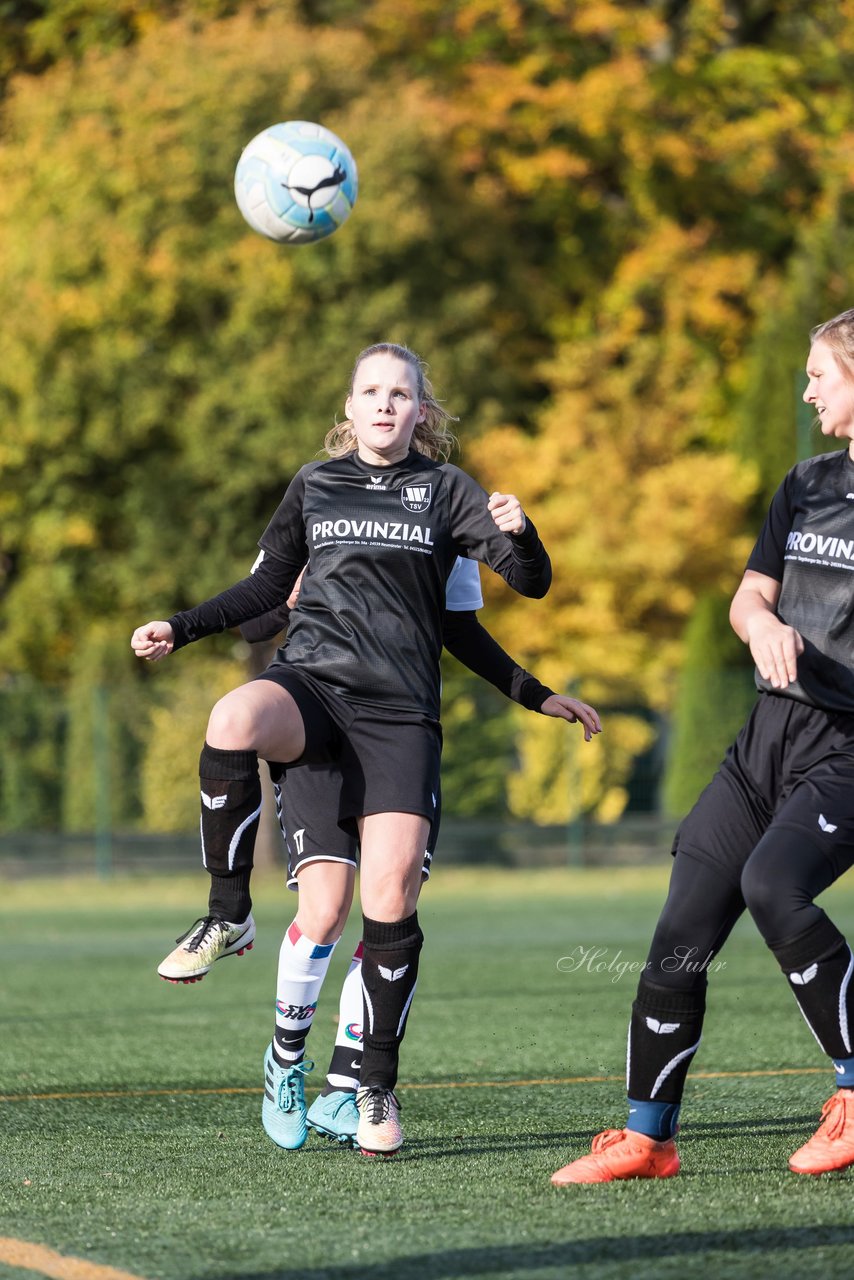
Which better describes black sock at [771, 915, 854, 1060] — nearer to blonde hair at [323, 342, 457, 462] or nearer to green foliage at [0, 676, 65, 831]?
blonde hair at [323, 342, 457, 462]

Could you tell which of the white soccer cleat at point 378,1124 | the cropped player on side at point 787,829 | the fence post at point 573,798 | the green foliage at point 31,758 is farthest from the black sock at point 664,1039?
the green foliage at point 31,758

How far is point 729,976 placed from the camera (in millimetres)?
11086

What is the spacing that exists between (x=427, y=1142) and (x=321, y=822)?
977 mm

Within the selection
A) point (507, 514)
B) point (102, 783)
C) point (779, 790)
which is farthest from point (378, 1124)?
point (102, 783)

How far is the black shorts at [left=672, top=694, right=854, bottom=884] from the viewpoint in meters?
4.58

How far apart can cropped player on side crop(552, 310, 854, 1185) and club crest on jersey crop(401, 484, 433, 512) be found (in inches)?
39.4

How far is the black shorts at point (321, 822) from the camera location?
212 inches

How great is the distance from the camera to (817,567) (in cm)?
476

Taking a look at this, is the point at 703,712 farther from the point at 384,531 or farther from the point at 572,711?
the point at 384,531

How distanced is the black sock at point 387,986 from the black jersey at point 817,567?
1.30m

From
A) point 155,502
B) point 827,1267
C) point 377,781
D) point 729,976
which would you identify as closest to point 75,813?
point 155,502

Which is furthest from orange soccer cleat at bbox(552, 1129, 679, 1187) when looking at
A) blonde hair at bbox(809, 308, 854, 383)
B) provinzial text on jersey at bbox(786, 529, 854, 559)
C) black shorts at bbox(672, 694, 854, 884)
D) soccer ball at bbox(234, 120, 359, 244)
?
soccer ball at bbox(234, 120, 359, 244)

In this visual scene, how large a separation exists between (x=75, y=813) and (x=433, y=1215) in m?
21.0

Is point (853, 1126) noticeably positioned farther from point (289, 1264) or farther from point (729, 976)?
point (729, 976)
